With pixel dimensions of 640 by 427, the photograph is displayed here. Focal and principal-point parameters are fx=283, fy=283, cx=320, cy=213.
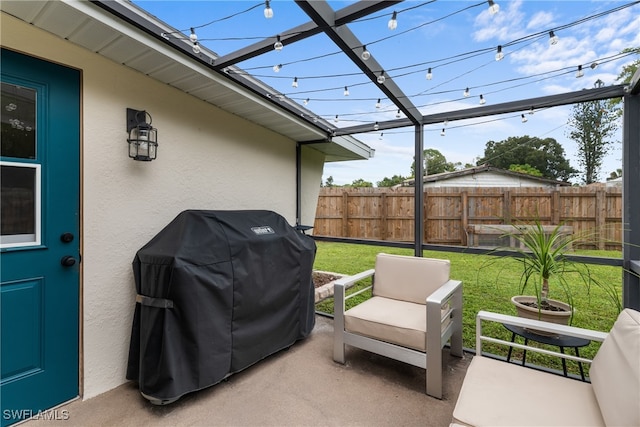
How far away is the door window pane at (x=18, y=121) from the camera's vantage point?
1.64 metres

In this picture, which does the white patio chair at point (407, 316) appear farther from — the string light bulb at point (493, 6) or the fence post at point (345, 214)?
the fence post at point (345, 214)

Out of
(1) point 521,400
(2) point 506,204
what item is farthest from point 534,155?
(1) point 521,400

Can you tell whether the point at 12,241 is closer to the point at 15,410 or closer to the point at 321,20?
the point at 15,410

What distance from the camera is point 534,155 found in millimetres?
3240

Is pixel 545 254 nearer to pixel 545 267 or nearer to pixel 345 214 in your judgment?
pixel 545 267

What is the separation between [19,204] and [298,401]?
2.16m

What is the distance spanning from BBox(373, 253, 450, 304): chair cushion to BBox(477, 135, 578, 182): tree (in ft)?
5.49

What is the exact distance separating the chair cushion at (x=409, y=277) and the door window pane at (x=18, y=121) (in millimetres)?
2775

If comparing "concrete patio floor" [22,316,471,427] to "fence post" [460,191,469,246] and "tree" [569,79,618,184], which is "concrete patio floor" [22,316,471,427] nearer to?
"fence post" [460,191,469,246]

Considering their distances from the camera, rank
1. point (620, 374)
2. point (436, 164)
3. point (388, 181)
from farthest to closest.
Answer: point (388, 181), point (436, 164), point (620, 374)

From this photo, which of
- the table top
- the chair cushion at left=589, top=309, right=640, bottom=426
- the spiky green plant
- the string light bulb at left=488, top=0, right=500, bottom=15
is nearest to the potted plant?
the spiky green plant

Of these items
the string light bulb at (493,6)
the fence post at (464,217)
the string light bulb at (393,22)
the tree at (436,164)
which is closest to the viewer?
the string light bulb at (493,6)

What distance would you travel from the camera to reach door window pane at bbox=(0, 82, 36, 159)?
1.64 metres

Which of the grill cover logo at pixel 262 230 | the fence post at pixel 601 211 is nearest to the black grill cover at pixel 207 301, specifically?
the grill cover logo at pixel 262 230
